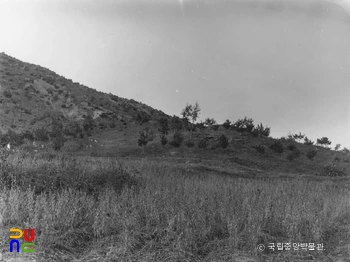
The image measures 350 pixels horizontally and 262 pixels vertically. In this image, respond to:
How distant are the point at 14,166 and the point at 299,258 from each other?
811cm

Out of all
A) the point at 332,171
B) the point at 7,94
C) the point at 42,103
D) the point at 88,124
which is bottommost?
the point at 332,171

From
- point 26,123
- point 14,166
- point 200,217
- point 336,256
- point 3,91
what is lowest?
point 336,256

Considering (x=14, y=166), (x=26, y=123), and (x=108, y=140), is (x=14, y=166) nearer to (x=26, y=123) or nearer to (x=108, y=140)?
(x=108, y=140)

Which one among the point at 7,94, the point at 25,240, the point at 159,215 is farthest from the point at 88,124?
the point at 25,240

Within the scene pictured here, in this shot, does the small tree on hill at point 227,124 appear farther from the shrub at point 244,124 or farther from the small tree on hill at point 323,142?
the small tree on hill at point 323,142

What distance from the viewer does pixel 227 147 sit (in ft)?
87.2

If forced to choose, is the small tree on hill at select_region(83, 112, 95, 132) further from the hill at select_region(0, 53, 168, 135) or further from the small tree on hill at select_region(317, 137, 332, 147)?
the small tree on hill at select_region(317, 137, 332, 147)

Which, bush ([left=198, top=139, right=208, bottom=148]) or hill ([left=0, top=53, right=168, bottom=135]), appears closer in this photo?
bush ([left=198, top=139, right=208, bottom=148])

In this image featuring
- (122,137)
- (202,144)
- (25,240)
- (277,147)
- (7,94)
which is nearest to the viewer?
(25,240)

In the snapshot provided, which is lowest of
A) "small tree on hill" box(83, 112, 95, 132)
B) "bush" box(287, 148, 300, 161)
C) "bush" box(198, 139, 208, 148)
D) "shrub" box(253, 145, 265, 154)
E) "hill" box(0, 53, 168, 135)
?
"bush" box(287, 148, 300, 161)

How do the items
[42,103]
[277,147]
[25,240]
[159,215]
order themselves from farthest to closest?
1. [42,103]
2. [277,147]
3. [159,215]
4. [25,240]

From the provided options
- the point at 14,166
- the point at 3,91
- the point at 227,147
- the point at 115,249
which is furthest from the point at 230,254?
the point at 3,91

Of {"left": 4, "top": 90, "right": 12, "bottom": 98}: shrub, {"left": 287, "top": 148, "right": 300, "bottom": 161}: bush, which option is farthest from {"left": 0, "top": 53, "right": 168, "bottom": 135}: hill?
{"left": 287, "top": 148, "right": 300, "bottom": 161}: bush

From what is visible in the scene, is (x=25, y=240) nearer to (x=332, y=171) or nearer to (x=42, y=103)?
(x=332, y=171)
